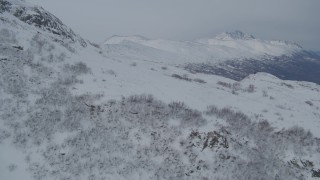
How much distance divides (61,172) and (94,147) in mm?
2433

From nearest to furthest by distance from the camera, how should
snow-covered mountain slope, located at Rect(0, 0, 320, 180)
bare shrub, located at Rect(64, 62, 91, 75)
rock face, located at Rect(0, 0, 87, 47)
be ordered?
1. snow-covered mountain slope, located at Rect(0, 0, 320, 180)
2. bare shrub, located at Rect(64, 62, 91, 75)
3. rock face, located at Rect(0, 0, 87, 47)

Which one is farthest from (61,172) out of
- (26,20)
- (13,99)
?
(26,20)

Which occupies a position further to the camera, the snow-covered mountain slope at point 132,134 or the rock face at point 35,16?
the rock face at point 35,16

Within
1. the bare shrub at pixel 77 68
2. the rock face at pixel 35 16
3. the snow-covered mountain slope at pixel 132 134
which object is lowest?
the snow-covered mountain slope at pixel 132 134

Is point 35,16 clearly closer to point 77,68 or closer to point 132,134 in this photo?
point 77,68

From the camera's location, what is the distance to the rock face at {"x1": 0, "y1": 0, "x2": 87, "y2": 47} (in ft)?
133

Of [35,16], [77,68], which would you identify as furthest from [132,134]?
[35,16]

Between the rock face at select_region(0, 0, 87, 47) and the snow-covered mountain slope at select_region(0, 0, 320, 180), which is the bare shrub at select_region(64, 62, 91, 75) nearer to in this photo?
the snow-covered mountain slope at select_region(0, 0, 320, 180)

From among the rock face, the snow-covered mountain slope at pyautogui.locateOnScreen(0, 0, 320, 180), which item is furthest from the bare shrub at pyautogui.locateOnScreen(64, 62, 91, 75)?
the rock face

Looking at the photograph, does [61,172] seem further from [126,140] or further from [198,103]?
[198,103]

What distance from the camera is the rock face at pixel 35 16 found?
40.5 m

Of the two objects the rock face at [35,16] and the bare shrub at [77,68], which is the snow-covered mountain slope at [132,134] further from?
the rock face at [35,16]

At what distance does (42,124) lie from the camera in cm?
1706

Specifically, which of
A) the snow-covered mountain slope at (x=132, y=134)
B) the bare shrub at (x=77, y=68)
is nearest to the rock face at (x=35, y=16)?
the bare shrub at (x=77, y=68)
